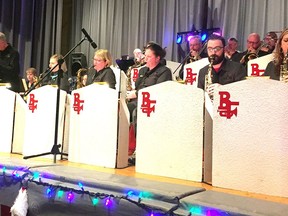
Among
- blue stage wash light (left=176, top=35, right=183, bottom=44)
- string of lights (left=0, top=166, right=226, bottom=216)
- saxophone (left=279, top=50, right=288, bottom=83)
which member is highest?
blue stage wash light (left=176, top=35, right=183, bottom=44)

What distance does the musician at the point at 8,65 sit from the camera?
4.00 metres

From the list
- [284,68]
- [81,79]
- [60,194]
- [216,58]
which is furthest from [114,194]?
[81,79]

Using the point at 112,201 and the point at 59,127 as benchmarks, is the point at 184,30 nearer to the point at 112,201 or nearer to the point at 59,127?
the point at 59,127

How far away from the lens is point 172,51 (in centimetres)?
638

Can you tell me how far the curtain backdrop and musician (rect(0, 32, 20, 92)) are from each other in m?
2.91

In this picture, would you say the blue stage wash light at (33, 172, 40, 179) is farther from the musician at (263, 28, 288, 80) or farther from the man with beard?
the musician at (263, 28, 288, 80)

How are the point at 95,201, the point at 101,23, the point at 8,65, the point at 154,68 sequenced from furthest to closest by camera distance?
the point at 101,23 → the point at 8,65 → the point at 154,68 → the point at 95,201

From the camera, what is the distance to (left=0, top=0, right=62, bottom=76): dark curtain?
718 cm

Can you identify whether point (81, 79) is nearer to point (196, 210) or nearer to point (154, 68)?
point (154, 68)

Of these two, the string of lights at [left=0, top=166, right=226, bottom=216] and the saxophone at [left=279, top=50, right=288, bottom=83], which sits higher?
the saxophone at [left=279, top=50, right=288, bottom=83]

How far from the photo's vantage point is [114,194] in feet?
5.91

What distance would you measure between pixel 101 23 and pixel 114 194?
19.6 ft

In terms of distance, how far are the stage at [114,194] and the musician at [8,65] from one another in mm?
1738

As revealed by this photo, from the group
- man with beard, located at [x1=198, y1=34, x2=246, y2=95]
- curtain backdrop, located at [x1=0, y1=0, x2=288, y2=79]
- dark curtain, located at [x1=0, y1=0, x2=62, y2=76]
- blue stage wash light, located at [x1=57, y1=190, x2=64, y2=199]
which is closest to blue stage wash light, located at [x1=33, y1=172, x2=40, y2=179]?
blue stage wash light, located at [x1=57, y1=190, x2=64, y2=199]
